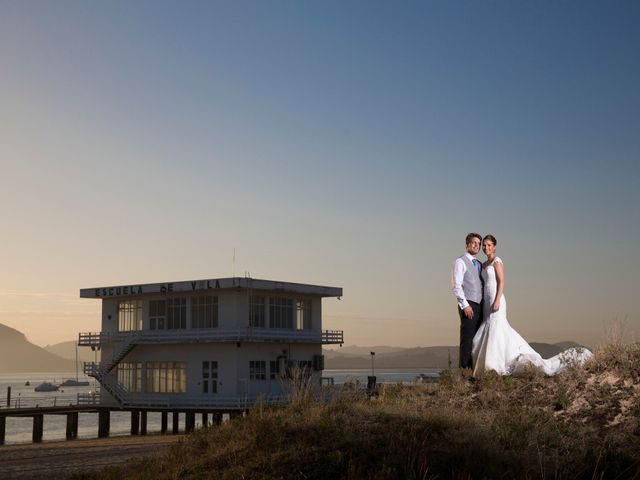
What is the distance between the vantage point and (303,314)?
168 ft

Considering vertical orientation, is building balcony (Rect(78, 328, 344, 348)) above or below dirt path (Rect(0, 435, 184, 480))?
above

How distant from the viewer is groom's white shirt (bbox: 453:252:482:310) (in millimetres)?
15766

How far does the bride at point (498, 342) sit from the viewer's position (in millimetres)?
15750

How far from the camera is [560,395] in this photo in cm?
1420

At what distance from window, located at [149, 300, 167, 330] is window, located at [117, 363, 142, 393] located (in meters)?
2.69

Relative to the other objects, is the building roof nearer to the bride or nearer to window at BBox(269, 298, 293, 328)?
window at BBox(269, 298, 293, 328)

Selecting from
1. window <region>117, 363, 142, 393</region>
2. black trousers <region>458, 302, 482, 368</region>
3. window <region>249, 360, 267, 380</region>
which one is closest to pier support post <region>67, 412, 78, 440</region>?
window <region>117, 363, 142, 393</region>

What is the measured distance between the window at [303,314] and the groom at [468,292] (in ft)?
115

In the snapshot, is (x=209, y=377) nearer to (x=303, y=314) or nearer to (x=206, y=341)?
(x=206, y=341)

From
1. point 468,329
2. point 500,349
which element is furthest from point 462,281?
point 500,349

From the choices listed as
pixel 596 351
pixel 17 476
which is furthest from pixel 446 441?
pixel 17 476

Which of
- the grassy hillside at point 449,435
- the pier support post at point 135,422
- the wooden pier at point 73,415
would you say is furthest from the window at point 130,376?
the grassy hillside at point 449,435

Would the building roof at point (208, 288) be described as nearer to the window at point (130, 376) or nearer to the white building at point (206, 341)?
the white building at point (206, 341)

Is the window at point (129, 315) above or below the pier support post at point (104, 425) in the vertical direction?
above
